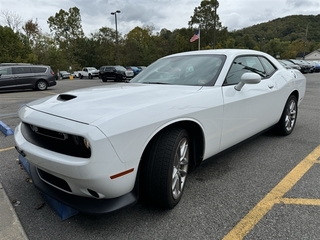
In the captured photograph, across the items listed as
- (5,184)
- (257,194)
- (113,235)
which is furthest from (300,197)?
(5,184)

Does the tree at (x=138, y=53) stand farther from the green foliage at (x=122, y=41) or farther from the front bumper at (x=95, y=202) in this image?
the front bumper at (x=95, y=202)

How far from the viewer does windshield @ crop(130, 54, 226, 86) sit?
2832 mm

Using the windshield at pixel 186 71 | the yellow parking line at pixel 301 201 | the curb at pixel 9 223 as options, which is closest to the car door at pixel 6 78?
the windshield at pixel 186 71

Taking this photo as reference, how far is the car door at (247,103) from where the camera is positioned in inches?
107

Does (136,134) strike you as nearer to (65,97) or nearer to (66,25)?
(65,97)

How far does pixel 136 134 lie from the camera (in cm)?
182

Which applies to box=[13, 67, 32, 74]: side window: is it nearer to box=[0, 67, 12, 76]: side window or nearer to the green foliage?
box=[0, 67, 12, 76]: side window

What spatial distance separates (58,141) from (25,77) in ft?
46.0

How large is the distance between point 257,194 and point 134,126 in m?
1.53

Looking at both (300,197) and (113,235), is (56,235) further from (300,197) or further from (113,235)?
(300,197)

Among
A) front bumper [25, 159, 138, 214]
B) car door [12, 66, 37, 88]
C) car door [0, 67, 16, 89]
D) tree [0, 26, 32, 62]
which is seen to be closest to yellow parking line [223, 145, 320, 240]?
front bumper [25, 159, 138, 214]

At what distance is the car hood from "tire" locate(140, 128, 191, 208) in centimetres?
29

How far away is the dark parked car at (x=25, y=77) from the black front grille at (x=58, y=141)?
13.4 meters

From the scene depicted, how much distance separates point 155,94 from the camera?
233cm
